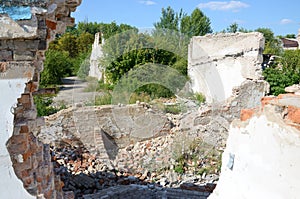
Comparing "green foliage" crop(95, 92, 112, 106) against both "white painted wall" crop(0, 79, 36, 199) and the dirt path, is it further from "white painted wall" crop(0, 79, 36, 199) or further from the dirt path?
"white painted wall" crop(0, 79, 36, 199)

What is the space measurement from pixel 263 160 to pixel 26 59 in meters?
1.95

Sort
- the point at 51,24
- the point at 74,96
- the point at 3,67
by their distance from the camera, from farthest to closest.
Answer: the point at 74,96, the point at 51,24, the point at 3,67

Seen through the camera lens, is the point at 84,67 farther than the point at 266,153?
Yes

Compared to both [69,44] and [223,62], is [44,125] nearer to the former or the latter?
[223,62]

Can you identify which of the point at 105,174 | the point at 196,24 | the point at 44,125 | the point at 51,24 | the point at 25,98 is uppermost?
the point at 196,24

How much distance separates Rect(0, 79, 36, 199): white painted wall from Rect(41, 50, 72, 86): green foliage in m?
13.6

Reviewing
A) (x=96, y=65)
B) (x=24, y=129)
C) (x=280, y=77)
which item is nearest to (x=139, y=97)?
(x=280, y=77)

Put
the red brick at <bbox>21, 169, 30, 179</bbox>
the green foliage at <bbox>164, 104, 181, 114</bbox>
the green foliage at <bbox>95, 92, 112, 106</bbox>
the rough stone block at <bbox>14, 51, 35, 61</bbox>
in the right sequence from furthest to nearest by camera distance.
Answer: the green foliage at <bbox>95, 92, 112, 106</bbox> → the green foliage at <bbox>164, 104, 181, 114</bbox> → the red brick at <bbox>21, 169, 30, 179</bbox> → the rough stone block at <bbox>14, 51, 35, 61</bbox>

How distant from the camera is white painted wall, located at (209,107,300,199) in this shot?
1591mm

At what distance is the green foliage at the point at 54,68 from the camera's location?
15484mm

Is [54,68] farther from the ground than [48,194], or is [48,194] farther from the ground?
[54,68]

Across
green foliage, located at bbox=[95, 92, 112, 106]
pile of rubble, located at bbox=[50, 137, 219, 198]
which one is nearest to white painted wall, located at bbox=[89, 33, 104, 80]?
green foliage, located at bbox=[95, 92, 112, 106]

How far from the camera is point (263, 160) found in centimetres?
173

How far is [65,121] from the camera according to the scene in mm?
7203
